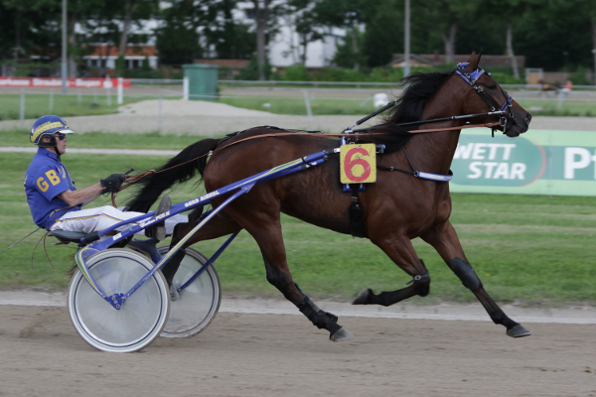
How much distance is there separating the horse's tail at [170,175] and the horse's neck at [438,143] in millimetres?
1489

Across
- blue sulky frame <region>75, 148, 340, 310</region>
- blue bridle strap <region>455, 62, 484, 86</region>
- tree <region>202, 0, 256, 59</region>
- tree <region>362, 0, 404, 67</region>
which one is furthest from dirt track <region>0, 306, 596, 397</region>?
tree <region>362, 0, 404, 67</region>

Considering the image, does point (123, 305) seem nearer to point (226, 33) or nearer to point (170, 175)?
point (170, 175)

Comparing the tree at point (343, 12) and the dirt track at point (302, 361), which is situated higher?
the tree at point (343, 12)

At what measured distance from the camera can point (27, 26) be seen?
4928 centimetres

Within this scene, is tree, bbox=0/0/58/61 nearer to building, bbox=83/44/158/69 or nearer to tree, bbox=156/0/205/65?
building, bbox=83/44/158/69

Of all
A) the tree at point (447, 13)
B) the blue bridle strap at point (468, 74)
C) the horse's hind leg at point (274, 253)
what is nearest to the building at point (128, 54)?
the tree at point (447, 13)

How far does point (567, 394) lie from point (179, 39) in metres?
53.1

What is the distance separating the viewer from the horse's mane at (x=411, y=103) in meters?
4.64

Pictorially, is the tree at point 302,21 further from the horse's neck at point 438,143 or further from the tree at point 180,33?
the horse's neck at point 438,143

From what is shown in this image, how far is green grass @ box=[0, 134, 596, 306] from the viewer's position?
5.79 metres

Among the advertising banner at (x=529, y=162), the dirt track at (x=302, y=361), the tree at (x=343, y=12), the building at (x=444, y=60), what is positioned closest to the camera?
the dirt track at (x=302, y=361)

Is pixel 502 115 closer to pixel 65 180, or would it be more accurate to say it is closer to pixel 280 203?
pixel 280 203

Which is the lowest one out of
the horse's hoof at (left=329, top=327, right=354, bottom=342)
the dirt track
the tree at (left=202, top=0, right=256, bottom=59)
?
the dirt track

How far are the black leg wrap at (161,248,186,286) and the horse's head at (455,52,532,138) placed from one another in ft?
7.19
